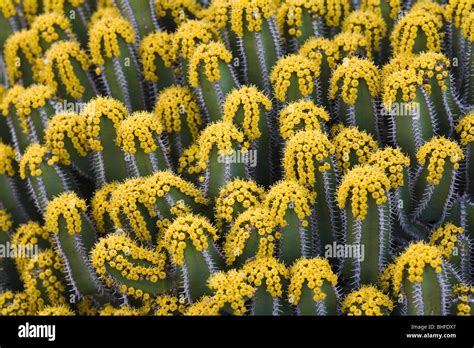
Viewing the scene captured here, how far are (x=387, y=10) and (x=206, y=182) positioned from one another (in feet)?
8.40

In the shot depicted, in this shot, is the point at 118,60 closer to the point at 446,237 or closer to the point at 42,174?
the point at 42,174

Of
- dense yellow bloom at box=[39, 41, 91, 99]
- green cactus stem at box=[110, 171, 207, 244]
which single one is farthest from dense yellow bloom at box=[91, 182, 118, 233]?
dense yellow bloom at box=[39, 41, 91, 99]

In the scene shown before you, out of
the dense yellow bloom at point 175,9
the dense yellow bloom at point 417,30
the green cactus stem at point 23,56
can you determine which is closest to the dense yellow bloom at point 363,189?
the dense yellow bloom at point 417,30

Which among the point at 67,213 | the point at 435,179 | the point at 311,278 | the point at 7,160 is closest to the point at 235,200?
the point at 311,278

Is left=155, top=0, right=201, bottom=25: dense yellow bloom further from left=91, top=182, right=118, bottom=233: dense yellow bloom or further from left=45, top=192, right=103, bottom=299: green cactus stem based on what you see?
left=45, top=192, right=103, bottom=299: green cactus stem

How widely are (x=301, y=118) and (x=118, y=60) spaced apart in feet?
6.27

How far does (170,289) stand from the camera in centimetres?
562

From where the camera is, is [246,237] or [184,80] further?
[184,80]

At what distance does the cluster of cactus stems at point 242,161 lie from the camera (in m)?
5.33

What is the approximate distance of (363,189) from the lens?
521cm

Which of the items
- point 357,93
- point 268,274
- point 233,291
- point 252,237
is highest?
point 357,93
